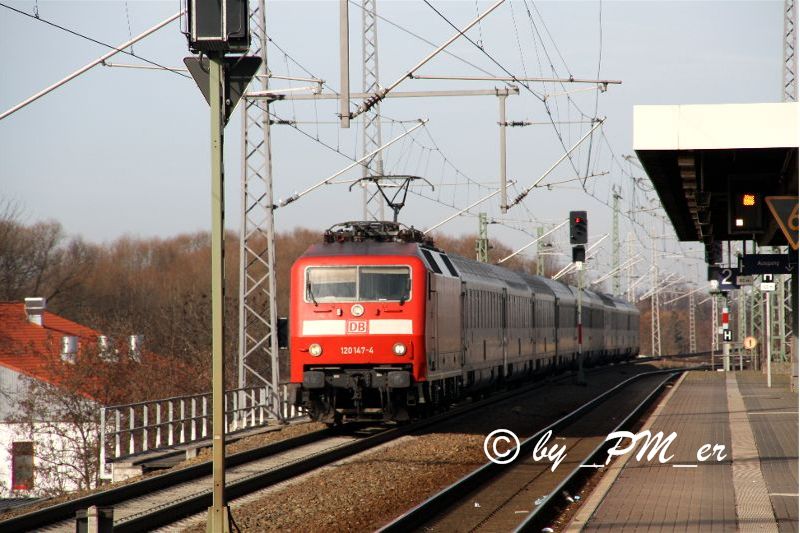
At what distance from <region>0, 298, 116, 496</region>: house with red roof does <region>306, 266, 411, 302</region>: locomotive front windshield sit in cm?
2296

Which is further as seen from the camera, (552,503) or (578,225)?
(578,225)

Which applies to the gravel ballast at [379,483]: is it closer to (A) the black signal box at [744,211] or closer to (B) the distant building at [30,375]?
(A) the black signal box at [744,211]

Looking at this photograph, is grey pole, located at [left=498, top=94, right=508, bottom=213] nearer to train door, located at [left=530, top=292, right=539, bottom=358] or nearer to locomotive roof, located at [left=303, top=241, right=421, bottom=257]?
locomotive roof, located at [left=303, top=241, right=421, bottom=257]

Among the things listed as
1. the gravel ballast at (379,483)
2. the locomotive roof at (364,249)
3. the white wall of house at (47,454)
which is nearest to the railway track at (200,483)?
the gravel ballast at (379,483)

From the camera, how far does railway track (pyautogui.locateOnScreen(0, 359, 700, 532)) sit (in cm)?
1309

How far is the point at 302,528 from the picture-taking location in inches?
494

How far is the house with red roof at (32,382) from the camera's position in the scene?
147ft

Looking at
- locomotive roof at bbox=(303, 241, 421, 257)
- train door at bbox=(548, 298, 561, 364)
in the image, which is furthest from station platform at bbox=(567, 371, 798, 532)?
train door at bbox=(548, 298, 561, 364)

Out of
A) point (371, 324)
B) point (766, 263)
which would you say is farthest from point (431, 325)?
point (766, 263)

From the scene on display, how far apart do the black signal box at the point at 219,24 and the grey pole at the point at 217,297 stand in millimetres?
297

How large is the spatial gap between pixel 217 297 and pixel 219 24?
2066 mm

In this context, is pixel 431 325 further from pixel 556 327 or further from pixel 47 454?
pixel 47 454

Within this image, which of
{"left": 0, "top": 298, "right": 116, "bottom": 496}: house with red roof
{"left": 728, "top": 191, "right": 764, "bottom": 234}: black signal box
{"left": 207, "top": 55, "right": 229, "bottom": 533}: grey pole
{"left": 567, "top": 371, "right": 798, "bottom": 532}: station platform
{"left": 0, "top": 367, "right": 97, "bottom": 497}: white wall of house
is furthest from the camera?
{"left": 0, "top": 298, "right": 116, "bottom": 496}: house with red roof

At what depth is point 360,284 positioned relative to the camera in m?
21.5
